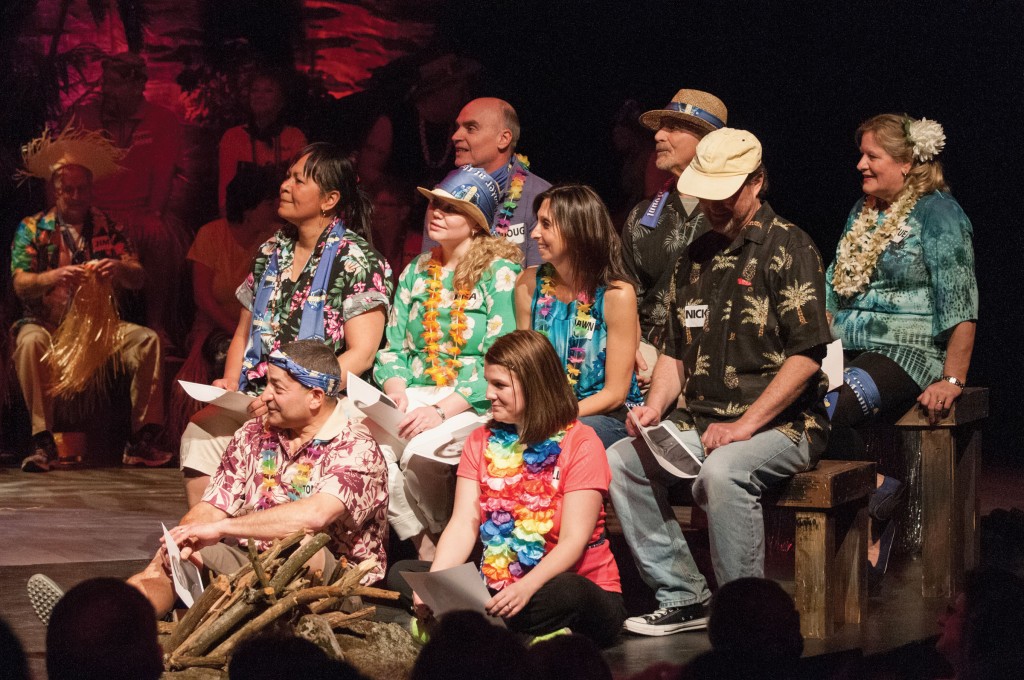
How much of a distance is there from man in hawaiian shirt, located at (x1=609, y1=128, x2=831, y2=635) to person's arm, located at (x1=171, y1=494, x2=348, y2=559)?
86 cm

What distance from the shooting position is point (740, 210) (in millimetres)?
4082

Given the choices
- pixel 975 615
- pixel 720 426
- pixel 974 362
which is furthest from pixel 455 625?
pixel 974 362

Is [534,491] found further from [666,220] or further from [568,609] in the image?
[666,220]

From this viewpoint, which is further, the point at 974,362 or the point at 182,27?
the point at 182,27

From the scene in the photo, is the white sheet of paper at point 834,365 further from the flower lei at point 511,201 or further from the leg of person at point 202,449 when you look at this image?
the leg of person at point 202,449

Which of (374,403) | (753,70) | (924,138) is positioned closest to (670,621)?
(374,403)

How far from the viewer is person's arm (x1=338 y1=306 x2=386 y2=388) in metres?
4.66

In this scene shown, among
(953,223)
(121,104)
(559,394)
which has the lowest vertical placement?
(559,394)

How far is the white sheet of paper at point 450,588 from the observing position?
3420 millimetres

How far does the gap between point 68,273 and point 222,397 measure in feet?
11.2

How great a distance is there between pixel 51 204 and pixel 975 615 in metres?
6.42

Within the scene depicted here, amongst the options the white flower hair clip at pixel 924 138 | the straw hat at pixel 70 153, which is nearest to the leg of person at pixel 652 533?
the white flower hair clip at pixel 924 138

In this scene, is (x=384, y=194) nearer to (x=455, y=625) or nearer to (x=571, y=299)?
(x=571, y=299)

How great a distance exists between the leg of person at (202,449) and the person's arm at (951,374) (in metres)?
2.37
